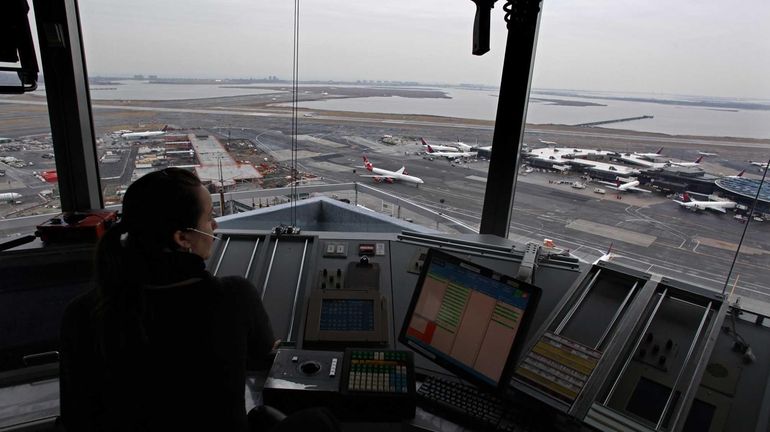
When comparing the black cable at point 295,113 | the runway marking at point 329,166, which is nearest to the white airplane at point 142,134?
the black cable at point 295,113

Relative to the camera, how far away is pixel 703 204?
2.16 m

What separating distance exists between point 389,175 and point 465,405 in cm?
198

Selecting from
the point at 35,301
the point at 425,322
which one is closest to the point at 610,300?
the point at 425,322

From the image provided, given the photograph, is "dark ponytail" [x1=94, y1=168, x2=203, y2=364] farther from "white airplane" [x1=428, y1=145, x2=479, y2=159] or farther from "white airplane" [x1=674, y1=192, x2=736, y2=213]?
"white airplane" [x1=674, y1=192, x2=736, y2=213]

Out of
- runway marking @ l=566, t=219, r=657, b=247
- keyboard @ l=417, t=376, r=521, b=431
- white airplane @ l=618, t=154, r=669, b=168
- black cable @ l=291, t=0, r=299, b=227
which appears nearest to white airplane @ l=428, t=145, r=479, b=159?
runway marking @ l=566, t=219, r=657, b=247

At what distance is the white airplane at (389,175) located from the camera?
304 centimetres

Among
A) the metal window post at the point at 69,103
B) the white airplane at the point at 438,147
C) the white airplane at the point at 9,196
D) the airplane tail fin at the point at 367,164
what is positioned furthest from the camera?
the airplane tail fin at the point at 367,164

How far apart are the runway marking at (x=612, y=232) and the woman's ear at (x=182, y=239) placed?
7.13 feet

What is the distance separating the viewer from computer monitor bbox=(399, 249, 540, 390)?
4.22 feet

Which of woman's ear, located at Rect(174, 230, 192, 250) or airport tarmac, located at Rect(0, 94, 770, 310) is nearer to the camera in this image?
woman's ear, located at Rect(174, 230, 192, 250)

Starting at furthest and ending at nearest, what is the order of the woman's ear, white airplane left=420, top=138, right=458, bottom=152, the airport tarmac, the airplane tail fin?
1. the airplane tail fin
2. white airplane left=420, top=138, right=458, bottom=152
3. the airport tarmac
4. the woman's ear

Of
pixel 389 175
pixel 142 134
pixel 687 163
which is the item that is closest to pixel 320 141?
pixel 389 175

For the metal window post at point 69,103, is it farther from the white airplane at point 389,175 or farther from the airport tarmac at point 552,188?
the white airplane at point 389,175

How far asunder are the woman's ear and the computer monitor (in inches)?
30.9
